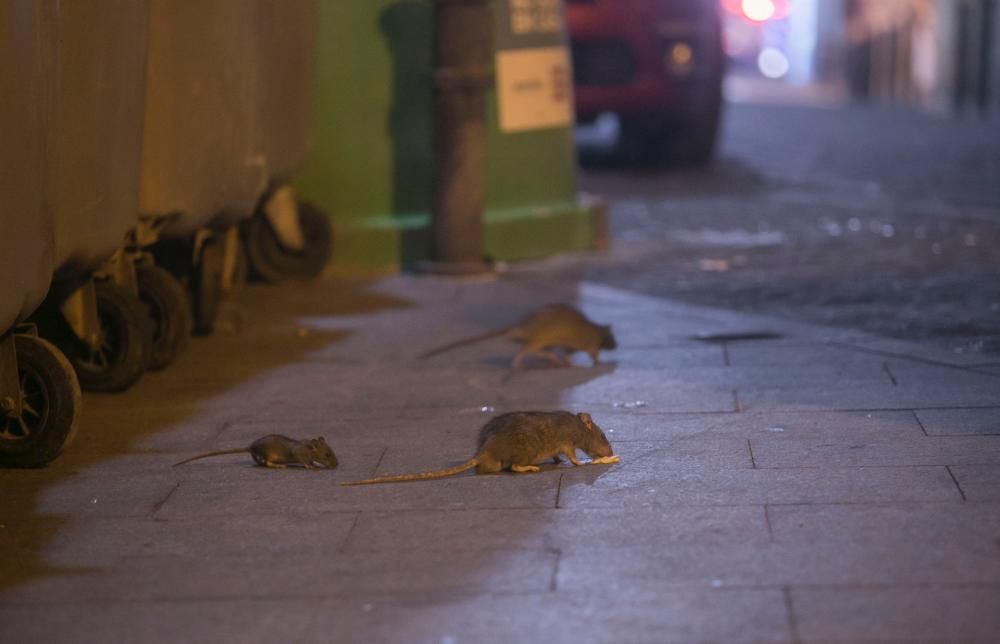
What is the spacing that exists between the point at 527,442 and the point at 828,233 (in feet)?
19.8

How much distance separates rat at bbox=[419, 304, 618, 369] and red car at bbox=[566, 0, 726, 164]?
7422mm

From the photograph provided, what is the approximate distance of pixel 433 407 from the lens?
5594 millimetres

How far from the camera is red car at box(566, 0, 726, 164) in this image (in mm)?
13328

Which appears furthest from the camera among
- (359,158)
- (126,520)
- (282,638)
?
(359,158)

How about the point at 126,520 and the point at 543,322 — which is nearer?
the point at 126,520

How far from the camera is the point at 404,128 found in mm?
8922

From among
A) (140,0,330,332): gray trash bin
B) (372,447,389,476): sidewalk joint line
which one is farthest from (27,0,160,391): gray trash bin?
(372,447,389,476): sidewalk joint line

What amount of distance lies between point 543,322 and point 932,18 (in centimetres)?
2381

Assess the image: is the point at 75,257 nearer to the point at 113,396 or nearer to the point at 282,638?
the point at 113,396

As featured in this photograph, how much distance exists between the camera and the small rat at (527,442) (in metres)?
4.56

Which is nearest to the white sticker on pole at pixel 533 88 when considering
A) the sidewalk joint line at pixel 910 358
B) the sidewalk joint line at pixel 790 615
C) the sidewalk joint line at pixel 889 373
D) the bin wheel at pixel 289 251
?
the bin wheel at pixel 289 251

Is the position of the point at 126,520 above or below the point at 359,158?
below

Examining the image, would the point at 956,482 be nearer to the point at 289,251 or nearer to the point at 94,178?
the point at 94,178

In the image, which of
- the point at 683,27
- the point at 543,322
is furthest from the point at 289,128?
the point at 683,27
